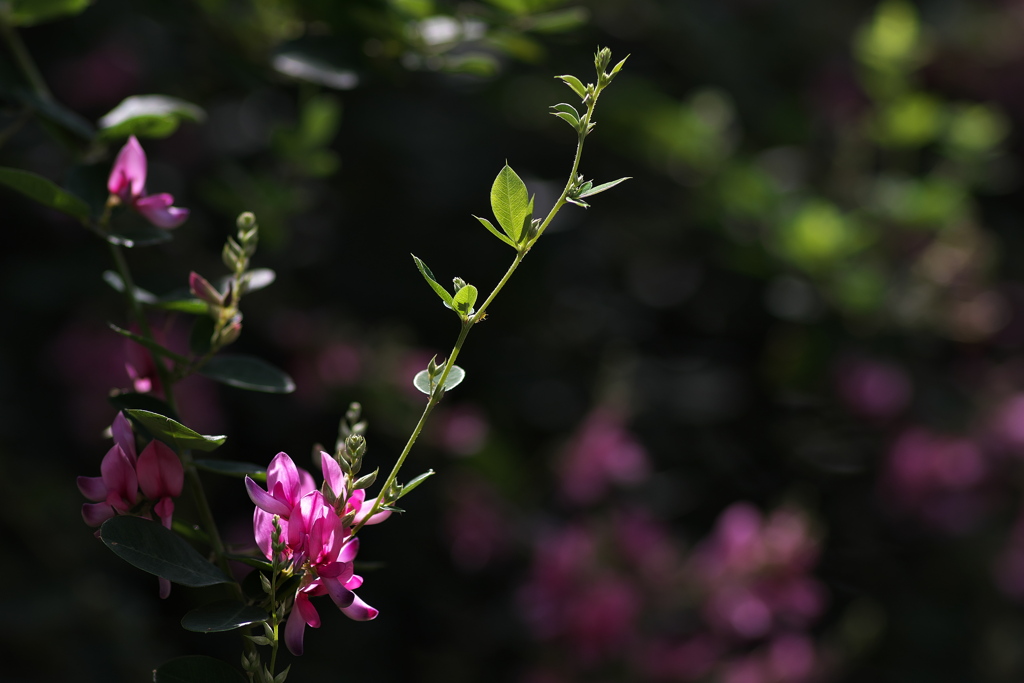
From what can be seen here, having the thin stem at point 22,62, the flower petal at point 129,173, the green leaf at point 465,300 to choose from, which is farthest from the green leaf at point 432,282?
the thin stem at point 22,62

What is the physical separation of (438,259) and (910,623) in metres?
1.16

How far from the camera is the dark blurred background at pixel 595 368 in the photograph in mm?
1280

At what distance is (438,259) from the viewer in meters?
1.62

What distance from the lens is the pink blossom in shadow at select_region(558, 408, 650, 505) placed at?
140 centimetres

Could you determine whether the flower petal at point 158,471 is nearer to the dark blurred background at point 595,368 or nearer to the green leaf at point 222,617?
the green leaf at point 222,617

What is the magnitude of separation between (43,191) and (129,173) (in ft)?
0.15

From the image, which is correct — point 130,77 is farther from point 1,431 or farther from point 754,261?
point 754,261

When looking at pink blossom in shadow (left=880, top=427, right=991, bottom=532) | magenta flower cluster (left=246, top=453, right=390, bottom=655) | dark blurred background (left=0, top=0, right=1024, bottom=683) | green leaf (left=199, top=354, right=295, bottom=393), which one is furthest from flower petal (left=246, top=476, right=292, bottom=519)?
pink blossom in shadow (left=880, top=427, right=991, bottom=532)

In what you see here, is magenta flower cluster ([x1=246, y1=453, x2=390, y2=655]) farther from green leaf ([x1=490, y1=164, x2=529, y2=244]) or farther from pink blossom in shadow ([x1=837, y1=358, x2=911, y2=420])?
pink blossom in shadow ([x1=837, y1=358, x2=911, y2=420])

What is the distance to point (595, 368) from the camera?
1.76 metres

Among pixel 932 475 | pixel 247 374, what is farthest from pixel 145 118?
pixel 932 475

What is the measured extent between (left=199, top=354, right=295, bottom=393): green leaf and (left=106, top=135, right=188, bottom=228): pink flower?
0.28 ft

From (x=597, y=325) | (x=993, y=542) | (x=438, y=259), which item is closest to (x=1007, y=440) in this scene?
(x=993, y=542)

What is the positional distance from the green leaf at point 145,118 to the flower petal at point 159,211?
0.23 feet
